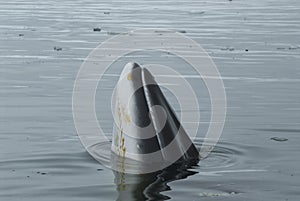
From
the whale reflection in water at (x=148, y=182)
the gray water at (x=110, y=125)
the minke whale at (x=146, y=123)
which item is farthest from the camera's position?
the minke whale at (x=146, y=123)

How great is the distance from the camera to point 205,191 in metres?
9.23

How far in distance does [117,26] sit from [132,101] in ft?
77.8

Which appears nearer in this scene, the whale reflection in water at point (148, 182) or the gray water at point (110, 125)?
the whale reflection in water at point (148, 182)

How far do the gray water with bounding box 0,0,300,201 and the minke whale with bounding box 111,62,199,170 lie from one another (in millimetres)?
245

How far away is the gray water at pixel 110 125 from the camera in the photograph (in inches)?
370

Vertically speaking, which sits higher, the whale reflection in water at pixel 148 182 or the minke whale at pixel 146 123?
the minke whale at pixel 146 123

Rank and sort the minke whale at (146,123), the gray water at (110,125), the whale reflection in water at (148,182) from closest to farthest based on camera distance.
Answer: the whale reflection in water at (148,182), the gray water at (110,125), the minke whale at (146,123)

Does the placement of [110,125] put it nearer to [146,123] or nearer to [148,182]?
[146,123]

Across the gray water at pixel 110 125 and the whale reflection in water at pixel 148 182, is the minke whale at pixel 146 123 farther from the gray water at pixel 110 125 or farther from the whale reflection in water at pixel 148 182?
the gray water at pixel 110 125

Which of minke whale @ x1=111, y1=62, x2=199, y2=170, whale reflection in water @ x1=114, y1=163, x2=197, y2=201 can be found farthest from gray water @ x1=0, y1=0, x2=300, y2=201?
minke whale @ x1=111, y1=62, x2=199, y2=170

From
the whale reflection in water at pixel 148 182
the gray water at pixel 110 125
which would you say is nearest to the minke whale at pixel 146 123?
the whale reflection in water at pixel 148 182

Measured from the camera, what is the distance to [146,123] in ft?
31.9

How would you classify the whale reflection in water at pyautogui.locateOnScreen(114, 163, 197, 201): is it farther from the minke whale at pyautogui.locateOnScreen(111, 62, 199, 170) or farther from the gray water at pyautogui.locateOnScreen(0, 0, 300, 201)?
the minke whale at pyautogui.locateOnScreen(111, 62, 199, 170)

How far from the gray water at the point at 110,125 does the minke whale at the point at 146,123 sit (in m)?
0.24
